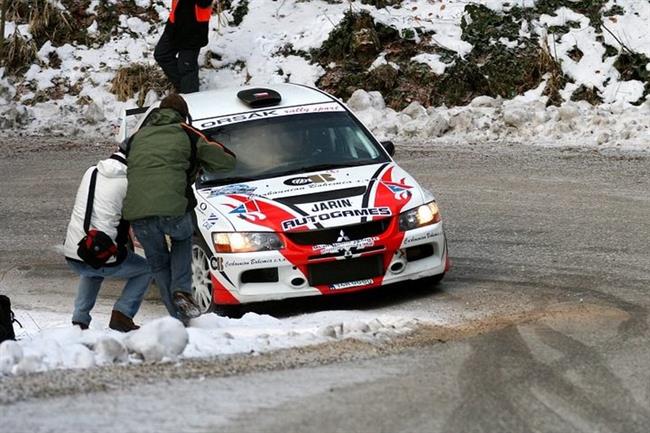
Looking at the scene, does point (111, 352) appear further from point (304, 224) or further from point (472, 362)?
point (304, 224)

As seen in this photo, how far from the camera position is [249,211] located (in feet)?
30.5

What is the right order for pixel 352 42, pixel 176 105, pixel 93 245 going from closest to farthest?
pixel 93 245
pixel 176 105
pixel 352 42

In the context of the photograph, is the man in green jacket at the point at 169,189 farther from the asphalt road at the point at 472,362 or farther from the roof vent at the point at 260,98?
the roof vent at the point at 260,98

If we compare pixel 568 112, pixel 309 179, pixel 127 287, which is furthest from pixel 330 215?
pixel 568 112

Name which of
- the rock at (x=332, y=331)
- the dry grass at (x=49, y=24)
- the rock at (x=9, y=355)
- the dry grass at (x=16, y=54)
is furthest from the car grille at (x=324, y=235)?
the dry grass at (x=49, y=24)

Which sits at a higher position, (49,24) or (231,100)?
(231,100)

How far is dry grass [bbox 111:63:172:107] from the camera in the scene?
1854 centimetres

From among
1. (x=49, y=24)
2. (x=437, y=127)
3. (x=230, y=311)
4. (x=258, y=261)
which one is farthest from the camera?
(x=49, y=24)

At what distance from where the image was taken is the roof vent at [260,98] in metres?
10.8

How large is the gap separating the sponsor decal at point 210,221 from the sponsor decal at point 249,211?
13cm

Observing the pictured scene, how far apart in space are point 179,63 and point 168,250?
27.0 ft

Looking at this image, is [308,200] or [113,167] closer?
[113,167]

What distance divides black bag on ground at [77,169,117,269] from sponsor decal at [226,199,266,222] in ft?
3.81

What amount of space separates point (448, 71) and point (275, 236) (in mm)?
9255
